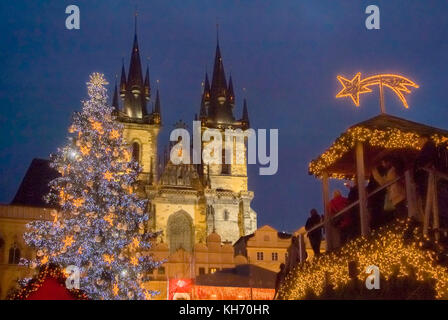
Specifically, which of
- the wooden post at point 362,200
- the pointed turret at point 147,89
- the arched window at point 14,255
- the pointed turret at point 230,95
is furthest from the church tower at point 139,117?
the wooden post at point 362,200

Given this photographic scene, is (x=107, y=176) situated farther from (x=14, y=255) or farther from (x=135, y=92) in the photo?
(x=135, y=92)

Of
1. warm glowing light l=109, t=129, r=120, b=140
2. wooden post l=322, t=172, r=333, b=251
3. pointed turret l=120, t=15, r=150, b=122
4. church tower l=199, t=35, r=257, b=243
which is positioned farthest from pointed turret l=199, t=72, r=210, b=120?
wooden post l=322, t=172, r=333, b=251

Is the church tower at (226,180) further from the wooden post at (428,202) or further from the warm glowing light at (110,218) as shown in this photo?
the wooden post at (428,202)

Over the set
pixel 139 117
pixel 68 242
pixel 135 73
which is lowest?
pixel 68 242

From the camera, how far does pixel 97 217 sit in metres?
22.5

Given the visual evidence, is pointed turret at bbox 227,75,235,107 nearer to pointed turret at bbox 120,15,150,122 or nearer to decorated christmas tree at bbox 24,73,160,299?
pointed turret at bbox 120,15,150,122

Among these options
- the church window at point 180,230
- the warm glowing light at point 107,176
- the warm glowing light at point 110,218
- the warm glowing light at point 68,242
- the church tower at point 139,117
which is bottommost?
the warm glowing light at point 68,242

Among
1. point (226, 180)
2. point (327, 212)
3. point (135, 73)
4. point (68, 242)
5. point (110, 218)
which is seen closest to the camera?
point (327, 212)

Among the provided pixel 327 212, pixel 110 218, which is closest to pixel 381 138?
pixel 327 212

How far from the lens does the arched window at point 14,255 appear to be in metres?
35.6

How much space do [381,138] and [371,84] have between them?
153 centimetres

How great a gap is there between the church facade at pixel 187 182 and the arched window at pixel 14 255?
70.5ft

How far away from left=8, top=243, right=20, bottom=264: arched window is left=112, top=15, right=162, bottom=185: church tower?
2298 centimetres

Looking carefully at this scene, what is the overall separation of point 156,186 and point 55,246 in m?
36.7
